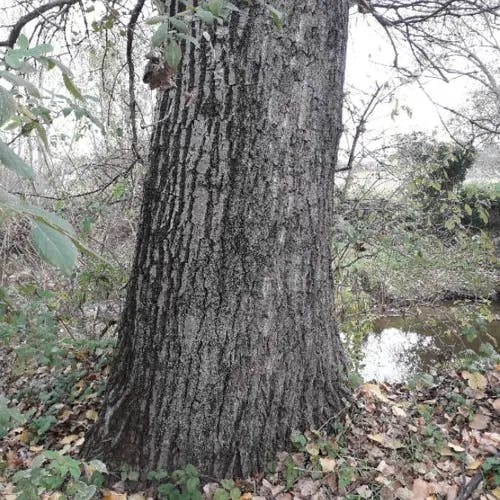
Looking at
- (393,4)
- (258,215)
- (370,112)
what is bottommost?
(258,215)

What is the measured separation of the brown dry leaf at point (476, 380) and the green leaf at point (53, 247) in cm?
247

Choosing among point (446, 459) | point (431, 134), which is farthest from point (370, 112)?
point (446, 459)

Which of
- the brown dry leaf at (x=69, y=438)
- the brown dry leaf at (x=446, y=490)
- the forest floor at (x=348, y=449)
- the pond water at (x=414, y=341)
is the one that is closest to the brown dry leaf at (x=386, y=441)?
the forest floor at (x=348, y=449)

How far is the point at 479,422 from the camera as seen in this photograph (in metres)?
2.26

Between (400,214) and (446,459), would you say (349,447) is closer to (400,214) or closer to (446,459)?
(446,459)

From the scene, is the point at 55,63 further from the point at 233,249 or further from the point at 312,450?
the point at 312,450

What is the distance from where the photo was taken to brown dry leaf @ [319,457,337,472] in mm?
1926

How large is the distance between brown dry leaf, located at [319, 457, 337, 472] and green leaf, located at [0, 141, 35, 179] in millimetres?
1719

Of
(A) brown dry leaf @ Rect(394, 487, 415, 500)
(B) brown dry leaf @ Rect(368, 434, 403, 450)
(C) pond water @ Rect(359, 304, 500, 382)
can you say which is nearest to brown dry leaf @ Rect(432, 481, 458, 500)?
(A) brown dry leaf @ Rect(394, 487, 415, 500)

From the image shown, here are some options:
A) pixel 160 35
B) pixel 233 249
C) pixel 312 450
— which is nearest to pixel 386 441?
pixel 312 450

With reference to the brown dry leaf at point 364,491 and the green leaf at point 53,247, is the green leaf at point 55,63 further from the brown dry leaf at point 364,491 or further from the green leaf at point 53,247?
the brown dry leaf at point 364,491

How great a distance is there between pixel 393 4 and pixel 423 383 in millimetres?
3075

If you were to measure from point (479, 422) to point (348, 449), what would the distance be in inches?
28.6

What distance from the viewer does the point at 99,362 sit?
2766mm
